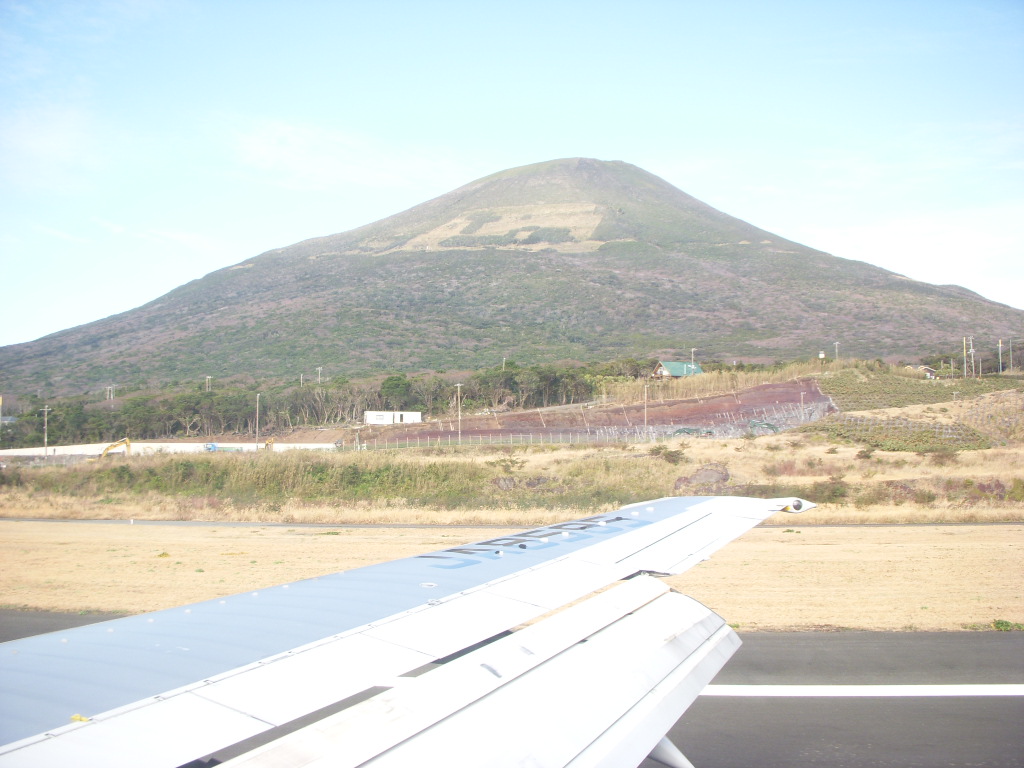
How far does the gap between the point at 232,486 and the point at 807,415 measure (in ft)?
100

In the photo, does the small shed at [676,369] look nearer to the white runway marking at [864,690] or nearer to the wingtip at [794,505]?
the white runway marking at [864,690]

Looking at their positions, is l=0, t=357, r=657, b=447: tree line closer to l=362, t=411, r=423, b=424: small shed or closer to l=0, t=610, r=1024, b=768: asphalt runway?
l=362, t=411, r=423, b=424: small shed

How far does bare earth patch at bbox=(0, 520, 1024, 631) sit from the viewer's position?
8.78 m

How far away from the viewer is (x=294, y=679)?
2443 mm

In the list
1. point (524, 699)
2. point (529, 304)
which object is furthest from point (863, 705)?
point (529, 304)

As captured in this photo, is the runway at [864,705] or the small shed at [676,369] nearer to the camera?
the runway at [864,705]

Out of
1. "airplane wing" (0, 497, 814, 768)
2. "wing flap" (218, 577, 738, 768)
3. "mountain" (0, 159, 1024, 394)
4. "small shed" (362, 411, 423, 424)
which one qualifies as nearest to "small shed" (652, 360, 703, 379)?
"mountain" (0, 159, 1024, 394)

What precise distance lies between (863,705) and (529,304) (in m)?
119

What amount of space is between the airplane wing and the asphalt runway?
4.12 feet

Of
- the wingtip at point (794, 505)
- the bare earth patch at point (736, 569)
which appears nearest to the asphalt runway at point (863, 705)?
the bare earth patch at point (736, 569)

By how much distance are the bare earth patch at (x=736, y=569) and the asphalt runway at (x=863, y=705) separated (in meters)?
0.74

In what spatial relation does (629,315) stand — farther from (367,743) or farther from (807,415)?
(367,743)

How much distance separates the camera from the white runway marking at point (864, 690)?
5.97 meters

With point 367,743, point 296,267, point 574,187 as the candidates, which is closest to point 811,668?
point 367,743
